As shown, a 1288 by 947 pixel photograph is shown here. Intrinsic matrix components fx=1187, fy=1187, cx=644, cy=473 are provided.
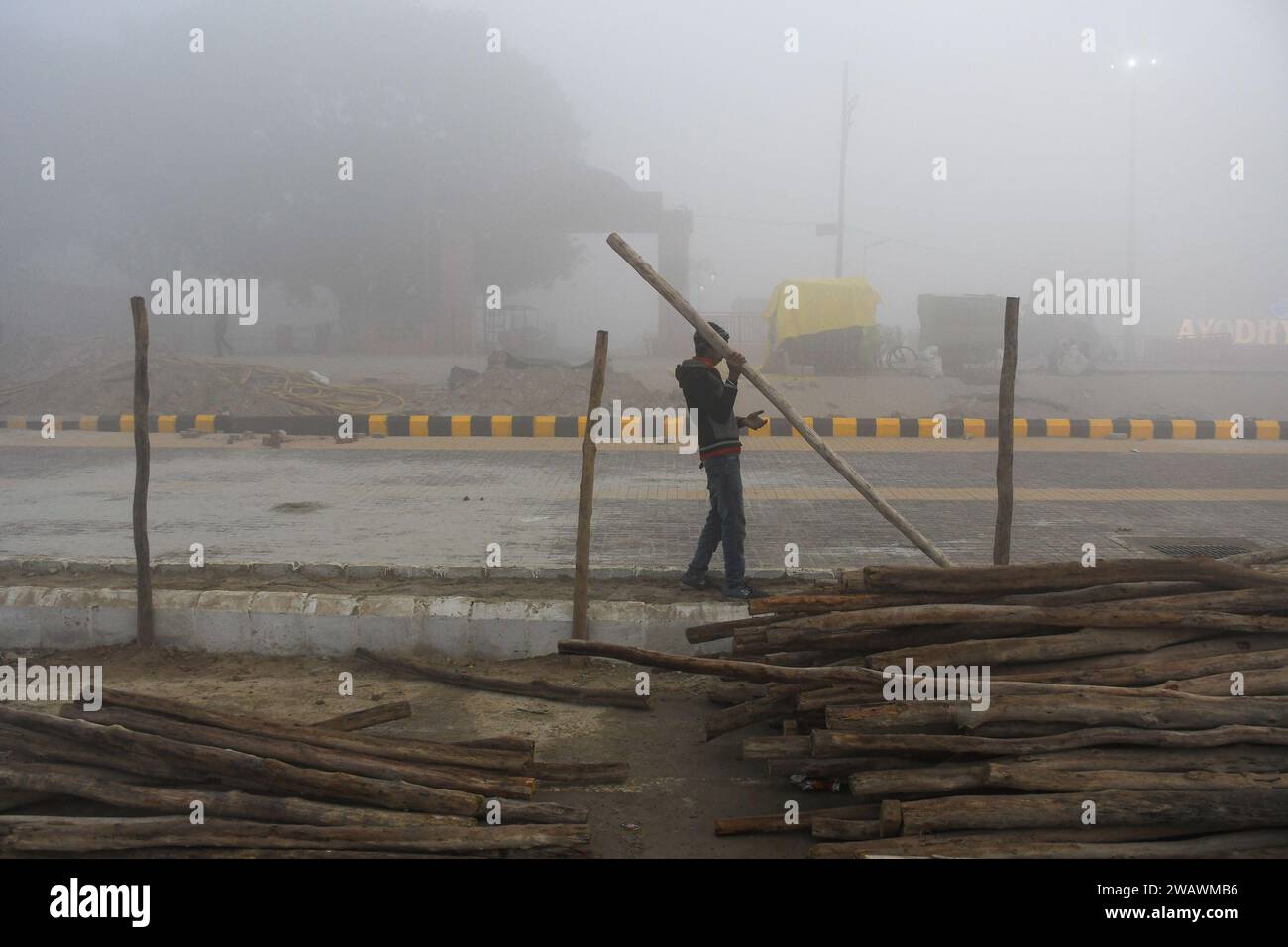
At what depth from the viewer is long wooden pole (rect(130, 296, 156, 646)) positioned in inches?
273

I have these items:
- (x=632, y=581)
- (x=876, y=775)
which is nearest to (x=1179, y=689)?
(x=876, y=775)

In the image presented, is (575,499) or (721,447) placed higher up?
(721,447)

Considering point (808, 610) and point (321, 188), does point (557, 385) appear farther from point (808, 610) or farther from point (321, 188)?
point (321, 188)

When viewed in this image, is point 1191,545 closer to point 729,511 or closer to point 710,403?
point 729,511

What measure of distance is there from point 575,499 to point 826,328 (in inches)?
509

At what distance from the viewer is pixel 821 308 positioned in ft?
74.6

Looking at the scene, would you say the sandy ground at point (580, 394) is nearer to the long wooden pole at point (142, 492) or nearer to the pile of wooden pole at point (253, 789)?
the long wooden pole at point (142, 492)

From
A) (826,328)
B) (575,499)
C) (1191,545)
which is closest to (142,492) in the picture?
(575,499)

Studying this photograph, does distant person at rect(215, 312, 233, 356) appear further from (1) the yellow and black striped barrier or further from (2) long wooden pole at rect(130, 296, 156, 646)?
(2) long wooden pole at rect(130, 296, 156, 646)

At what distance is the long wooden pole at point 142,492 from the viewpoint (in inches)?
273

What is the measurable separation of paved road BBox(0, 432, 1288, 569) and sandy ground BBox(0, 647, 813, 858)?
52.7 inches

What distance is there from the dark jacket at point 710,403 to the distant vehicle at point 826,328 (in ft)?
51.5

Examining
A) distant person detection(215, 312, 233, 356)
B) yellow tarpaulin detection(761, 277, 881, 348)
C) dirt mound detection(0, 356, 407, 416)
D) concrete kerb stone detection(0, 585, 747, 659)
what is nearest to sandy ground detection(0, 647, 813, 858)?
concrete kerb stone detection(0, 585, 747, 659)

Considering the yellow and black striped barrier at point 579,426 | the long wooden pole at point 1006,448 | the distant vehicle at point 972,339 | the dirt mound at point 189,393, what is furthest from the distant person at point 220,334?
the long wooden pole at point 1006,448
